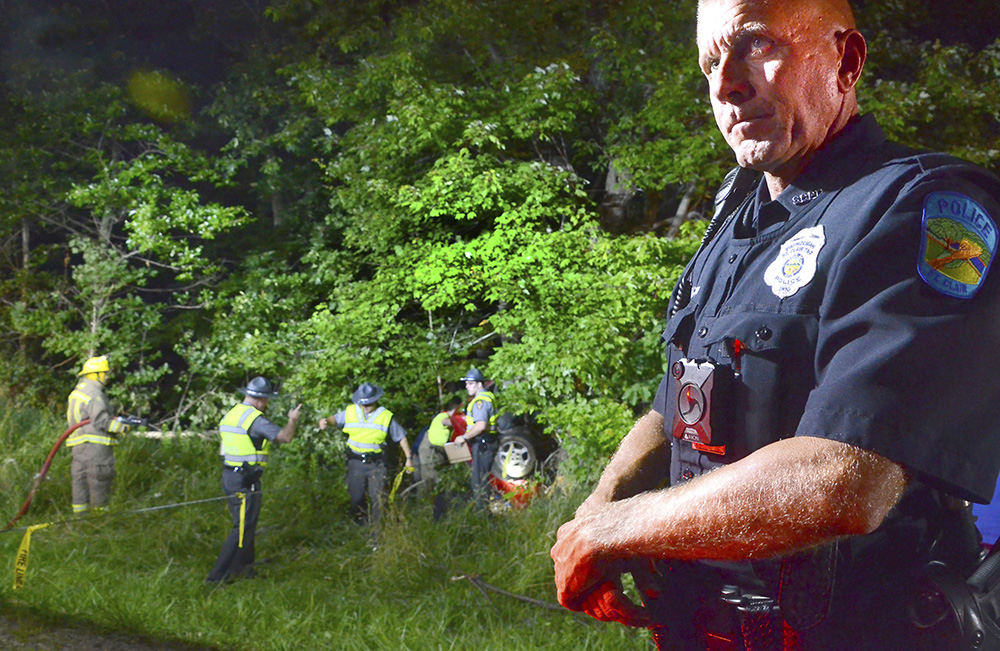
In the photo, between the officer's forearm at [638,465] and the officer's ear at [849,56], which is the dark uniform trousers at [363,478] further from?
the officer's ear at [849,56]

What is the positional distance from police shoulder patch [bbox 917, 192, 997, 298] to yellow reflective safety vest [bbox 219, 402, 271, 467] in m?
7.00

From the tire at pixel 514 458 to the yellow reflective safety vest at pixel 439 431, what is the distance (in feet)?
2.05

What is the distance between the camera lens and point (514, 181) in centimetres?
920

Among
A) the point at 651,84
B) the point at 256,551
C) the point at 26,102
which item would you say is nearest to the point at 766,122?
the point at 256,551

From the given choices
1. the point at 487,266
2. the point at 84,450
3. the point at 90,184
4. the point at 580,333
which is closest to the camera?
the point at 580,333

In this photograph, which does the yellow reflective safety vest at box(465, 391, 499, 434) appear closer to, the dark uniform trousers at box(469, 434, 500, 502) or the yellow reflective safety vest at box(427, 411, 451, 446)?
the dark uniform trousers at box(469, 434, 500, 502)

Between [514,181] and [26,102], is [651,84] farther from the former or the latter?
[26,102]

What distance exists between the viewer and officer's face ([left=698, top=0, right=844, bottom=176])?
3.18 ft

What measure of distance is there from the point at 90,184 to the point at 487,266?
→ 7.67 metres

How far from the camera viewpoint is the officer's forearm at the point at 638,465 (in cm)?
122

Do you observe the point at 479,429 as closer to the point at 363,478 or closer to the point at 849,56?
the point at 363,478

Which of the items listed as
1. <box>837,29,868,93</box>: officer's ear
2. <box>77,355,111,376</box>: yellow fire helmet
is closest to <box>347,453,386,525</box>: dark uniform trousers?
<box>77,355,111,376</box>: yellow fire helmet

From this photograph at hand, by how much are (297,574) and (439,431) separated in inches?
124

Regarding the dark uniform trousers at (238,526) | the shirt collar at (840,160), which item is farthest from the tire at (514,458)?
the shirt collar at (840,160)
